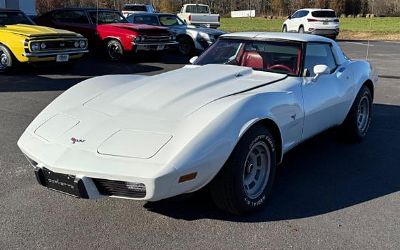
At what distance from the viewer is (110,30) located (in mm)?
13688

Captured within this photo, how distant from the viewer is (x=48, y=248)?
127 inches

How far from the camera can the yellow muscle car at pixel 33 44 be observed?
417 inches

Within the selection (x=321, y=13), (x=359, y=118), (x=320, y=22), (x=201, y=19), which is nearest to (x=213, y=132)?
(x=359, y=118)

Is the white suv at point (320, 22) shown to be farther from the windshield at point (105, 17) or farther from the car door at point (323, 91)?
the car door at point (323, 91)

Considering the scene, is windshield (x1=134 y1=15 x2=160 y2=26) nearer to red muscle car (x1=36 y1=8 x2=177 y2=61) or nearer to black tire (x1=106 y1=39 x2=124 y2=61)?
red muscle car (x1=36 y1=8 x2=177 y2=61)

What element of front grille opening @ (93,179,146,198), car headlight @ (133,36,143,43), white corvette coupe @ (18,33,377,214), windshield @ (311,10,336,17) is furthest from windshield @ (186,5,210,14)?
front grille opening @ (93,179,146,198)

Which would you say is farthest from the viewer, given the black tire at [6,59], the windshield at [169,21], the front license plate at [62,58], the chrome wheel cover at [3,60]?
the windshield at [169,21]

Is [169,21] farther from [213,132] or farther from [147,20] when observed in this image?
[213,132]

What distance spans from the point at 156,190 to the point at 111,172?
0.33m

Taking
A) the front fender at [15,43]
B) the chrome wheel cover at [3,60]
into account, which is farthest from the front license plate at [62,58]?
the chrome wheel cover at [3,60]

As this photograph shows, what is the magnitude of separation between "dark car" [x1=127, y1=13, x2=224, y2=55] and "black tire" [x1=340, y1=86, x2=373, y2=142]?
33.0 ft

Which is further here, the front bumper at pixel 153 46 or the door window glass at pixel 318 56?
the front bumper at pixel 153 46

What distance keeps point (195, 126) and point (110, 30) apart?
36.0ft

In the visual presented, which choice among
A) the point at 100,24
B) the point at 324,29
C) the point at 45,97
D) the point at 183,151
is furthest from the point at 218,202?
the point at 324,29
